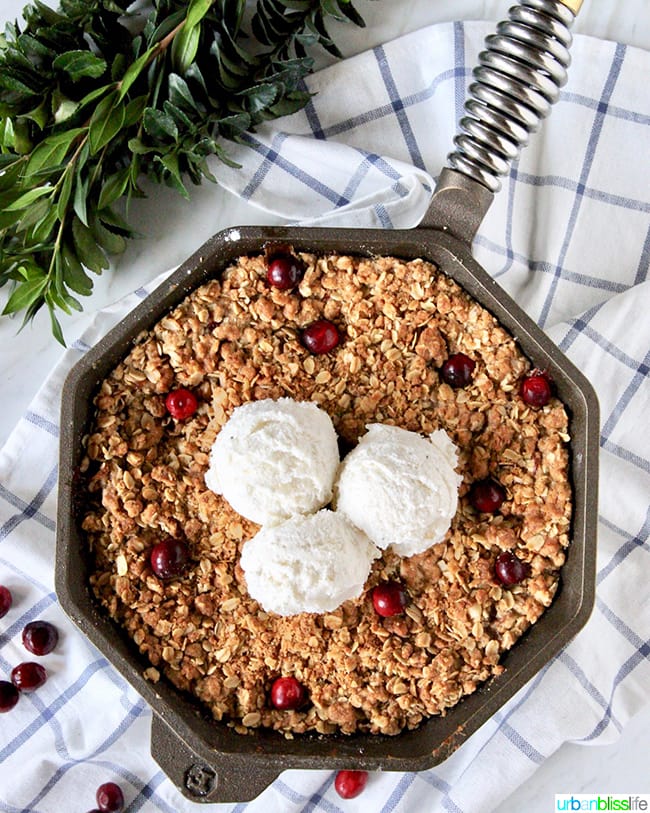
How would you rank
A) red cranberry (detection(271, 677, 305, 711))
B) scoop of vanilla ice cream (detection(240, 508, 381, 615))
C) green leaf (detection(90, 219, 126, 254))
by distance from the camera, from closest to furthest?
scoop of vanilla ice cream (detection(240, 508, 381, 615))
red cranberry (detection(271, 677, 305, 711))
green leaf (detection(90, 219, 126, 254))

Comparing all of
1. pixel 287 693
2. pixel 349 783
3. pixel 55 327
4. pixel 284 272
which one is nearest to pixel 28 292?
pixel 55 327

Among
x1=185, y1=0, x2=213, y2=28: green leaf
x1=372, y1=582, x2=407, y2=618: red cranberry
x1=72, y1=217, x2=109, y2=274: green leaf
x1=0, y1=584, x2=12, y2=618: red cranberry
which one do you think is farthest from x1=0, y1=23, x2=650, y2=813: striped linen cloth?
x1=372, y1=582, x2=407, y2=618: red cranberry

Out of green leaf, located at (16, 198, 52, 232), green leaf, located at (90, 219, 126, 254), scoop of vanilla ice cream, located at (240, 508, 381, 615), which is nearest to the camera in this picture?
scoop of vanilla ice cream, located at (240, 508, 381, 615)

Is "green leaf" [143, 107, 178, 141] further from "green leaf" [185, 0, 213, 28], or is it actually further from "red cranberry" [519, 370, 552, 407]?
"red cranberry" [519, 370, 552, 407]

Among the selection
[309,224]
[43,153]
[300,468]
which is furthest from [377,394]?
[43,153]

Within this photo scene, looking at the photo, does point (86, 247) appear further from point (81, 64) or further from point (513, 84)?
point (513, 84)

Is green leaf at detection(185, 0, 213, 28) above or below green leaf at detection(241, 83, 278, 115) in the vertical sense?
above

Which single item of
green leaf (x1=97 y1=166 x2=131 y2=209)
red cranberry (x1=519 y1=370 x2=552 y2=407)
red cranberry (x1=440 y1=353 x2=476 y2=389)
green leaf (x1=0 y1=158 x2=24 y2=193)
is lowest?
red cranberry (x1=519 y1=370 x2=552 y2=407)

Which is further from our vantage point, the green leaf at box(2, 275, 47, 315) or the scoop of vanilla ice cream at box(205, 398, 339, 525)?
the green leaf at box(2, 275, 47, 315)
